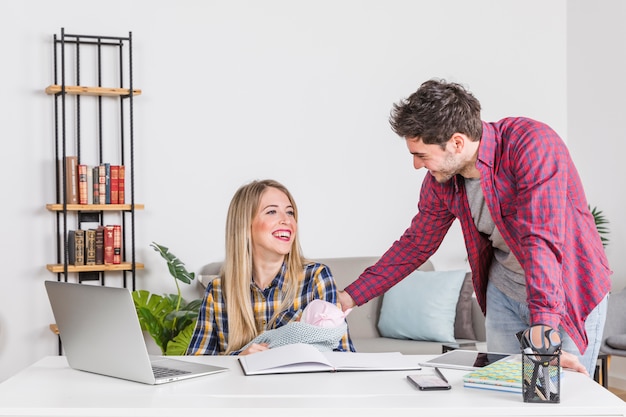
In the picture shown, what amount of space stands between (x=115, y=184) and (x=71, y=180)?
0.22m

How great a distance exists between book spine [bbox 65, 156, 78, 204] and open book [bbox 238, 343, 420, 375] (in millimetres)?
2570

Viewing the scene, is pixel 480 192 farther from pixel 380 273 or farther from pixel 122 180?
pixel 122 180

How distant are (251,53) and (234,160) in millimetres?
629

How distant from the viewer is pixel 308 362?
1.85m

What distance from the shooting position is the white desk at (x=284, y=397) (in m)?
1.50

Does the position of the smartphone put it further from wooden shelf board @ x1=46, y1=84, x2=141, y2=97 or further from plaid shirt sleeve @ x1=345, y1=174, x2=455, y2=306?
wooden shelf board @ x1=46, y1=84, x2=141, y2=97

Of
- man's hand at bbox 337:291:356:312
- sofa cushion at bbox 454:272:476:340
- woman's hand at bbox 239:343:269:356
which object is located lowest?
sofa cushion at bbox 454:272:476:340

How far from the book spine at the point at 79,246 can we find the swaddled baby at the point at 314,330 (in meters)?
2.28

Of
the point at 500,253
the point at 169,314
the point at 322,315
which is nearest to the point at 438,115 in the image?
the point at 500,253

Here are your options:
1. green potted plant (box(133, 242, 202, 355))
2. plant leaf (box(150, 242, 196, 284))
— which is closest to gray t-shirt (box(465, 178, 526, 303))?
green potted plant (box(133, 242, 202, 355))

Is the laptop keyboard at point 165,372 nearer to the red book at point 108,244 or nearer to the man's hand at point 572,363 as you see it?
the man's hand at point 572,363

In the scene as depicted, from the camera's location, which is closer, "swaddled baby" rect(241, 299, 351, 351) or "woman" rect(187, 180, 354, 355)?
"swaddled baby" rect(241, 299, 351, 351)

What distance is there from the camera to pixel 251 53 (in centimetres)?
476

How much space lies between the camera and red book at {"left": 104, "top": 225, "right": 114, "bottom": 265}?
4297 mm
